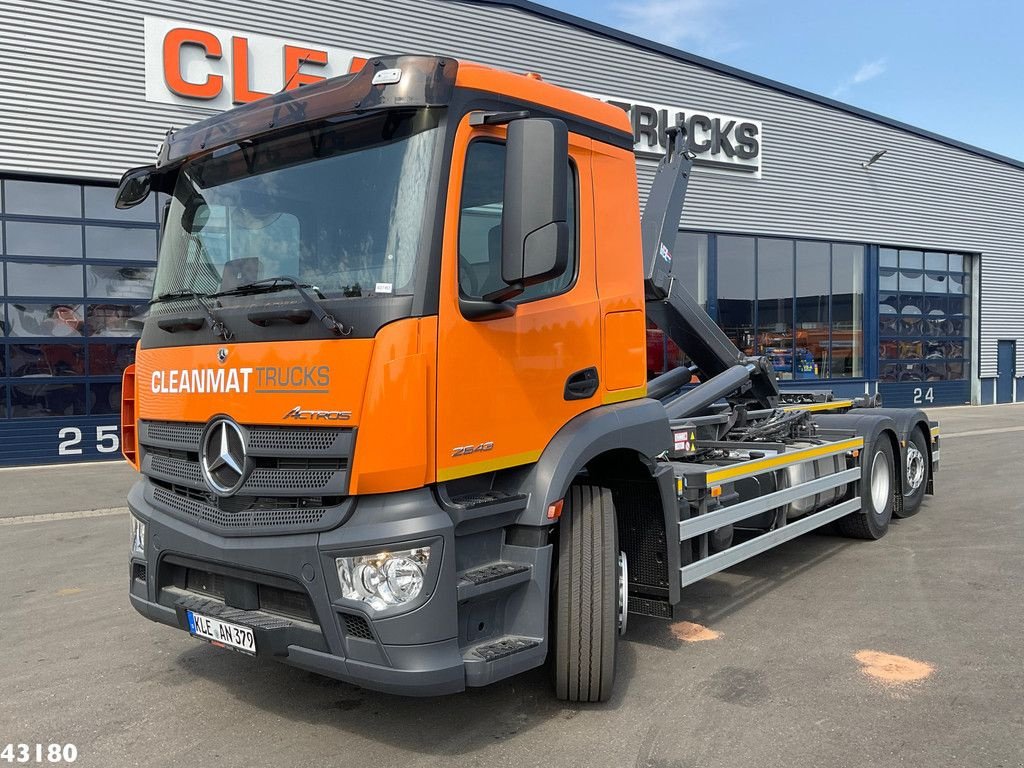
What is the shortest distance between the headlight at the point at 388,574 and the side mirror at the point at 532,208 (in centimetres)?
111

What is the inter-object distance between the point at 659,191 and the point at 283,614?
191 inches

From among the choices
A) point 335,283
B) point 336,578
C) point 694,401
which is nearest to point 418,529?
point 336,578

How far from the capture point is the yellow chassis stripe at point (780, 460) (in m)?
4.85

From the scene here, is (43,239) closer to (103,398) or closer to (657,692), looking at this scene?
(103,398)

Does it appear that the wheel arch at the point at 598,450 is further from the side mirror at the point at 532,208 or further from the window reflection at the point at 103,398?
the window reflection at the point at 103,398

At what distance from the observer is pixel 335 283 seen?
3225 mm

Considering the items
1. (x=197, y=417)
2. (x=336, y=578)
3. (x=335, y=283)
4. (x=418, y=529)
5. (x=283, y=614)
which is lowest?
(x=283, y=614)

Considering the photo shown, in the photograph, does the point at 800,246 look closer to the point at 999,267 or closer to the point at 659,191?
the point at 999,267

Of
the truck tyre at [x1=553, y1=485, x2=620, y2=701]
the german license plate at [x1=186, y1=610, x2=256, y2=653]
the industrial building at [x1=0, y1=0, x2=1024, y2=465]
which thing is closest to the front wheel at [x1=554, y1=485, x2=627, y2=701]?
the truck tyre at [x1=553, y1=485, x2=620, y2=701]

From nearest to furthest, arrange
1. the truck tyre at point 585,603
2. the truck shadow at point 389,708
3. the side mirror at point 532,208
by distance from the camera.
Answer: the side mirror at point 532,208 < the truck shadow at point 389,708 < the truck tyre at point 585,603

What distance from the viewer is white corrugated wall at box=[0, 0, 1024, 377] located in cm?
1280

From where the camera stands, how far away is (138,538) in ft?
12.7

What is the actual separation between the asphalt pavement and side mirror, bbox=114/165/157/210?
8.27 feet

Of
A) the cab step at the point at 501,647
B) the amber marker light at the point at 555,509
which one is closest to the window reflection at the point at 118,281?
the amber marker light at the point at 555,509
